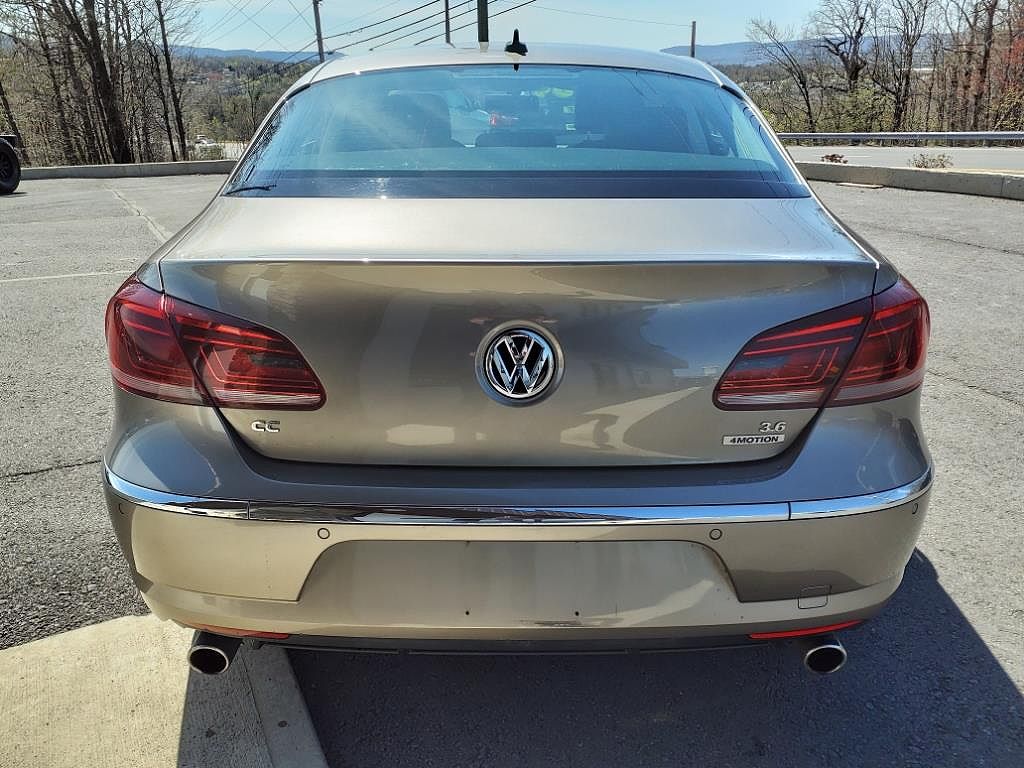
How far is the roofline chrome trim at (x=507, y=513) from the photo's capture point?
4.99ft

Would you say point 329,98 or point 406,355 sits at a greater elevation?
point 329,98

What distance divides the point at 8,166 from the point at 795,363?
18.7 metres

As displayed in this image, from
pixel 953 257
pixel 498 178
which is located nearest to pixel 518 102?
pixel 498 178

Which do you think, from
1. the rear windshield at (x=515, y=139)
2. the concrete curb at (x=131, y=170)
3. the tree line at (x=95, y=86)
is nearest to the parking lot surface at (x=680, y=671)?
the rear windshield at (x=515, y=139)

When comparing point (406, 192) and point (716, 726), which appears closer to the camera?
point (406, 192)

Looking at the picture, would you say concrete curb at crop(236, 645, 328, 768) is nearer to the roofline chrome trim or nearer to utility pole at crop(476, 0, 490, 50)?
the roofline chrome trim

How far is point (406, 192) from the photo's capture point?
187cm

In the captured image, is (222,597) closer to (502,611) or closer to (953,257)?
(502,611)

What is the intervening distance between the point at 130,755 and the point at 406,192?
55.5 inches

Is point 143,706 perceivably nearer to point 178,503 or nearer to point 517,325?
point 178,503

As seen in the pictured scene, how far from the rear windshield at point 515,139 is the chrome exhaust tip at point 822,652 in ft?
3.24

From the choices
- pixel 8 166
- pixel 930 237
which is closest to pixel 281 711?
pixel 930 237

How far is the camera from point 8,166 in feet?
54.1

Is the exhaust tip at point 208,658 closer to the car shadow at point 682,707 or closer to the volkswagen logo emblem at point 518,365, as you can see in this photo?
the car shadow at point 682,707
